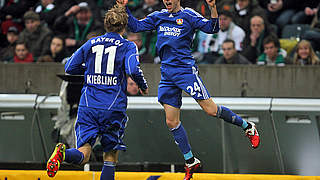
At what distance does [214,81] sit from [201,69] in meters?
0.24

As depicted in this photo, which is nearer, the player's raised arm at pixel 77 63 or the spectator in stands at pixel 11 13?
the player's raised arm at pixel 77 63

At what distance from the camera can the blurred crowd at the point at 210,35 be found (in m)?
9.73

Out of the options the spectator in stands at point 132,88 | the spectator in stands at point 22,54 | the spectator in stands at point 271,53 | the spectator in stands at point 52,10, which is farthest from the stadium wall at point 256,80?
the spectator in stands at point 52,10

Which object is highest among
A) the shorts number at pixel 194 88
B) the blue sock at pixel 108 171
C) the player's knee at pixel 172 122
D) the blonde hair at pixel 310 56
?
the blonde hair at pixel 310 56

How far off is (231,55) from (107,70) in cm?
355

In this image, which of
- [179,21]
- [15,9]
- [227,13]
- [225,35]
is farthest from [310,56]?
[15,9]

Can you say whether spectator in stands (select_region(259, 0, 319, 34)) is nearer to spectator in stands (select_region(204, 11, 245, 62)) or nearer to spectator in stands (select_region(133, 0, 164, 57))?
spectator in stands (select_region(204, 11, 245, 62))

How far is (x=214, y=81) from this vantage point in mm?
8922

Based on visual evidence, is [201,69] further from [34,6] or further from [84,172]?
[34,6]

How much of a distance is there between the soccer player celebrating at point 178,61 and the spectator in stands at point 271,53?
9.19 ft

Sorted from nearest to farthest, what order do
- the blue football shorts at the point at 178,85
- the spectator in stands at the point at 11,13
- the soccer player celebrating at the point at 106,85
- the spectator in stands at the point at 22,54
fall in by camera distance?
the soccer player celebrating at the point at 106,85 → the blue football shorts at the point at 178,85 → the spectator in stands at the point at 22,54 → the spectator in stands at the point at 11,13

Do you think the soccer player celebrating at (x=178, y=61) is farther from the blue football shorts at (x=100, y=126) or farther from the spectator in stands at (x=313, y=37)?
the spectator in stands at (x=313, y=37)

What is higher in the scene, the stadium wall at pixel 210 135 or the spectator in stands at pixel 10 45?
the spectator in stands at pixel 10 45

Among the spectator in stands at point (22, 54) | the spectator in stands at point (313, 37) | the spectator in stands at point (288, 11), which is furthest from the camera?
the spectator in stands at point (288, 11)
